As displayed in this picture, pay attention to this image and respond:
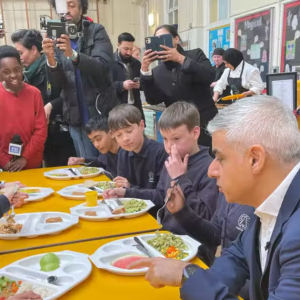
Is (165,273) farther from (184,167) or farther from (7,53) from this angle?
(7,53)

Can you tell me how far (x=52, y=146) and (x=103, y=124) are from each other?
1018mm

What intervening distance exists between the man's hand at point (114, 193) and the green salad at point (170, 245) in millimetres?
556

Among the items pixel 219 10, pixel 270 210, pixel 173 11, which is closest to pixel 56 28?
pixel 270 210

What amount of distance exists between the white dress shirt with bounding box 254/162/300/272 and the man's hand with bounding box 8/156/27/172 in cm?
216

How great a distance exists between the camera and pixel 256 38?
4.79 meters

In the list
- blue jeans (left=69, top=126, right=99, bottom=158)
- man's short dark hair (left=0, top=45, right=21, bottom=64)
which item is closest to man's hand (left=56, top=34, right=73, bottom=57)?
man's short dark hair (left=0, top=45, right=21, bottom=64)

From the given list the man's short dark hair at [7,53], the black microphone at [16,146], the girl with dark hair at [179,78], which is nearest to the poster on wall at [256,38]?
the girl with dark hair at [179,78]

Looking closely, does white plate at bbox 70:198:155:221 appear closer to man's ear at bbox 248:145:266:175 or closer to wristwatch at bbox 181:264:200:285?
wristwatch at bbox 181:264:200:285

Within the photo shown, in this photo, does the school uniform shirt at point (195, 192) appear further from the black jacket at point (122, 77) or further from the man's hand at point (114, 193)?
the black jacket at point (122, 77)

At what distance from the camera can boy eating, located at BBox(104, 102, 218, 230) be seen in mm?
1529

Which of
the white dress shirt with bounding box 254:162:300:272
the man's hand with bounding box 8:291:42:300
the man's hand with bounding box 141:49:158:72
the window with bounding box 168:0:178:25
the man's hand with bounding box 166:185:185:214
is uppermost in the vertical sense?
the window with bounding box 168:0:178:25

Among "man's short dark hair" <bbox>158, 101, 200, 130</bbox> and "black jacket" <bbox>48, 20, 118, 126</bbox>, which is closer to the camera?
"man's short dark hair" <bbox>158, 101, 200, 130</bbox>

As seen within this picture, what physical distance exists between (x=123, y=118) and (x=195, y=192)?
88cm

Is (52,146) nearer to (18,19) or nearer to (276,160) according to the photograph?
(276,160)
